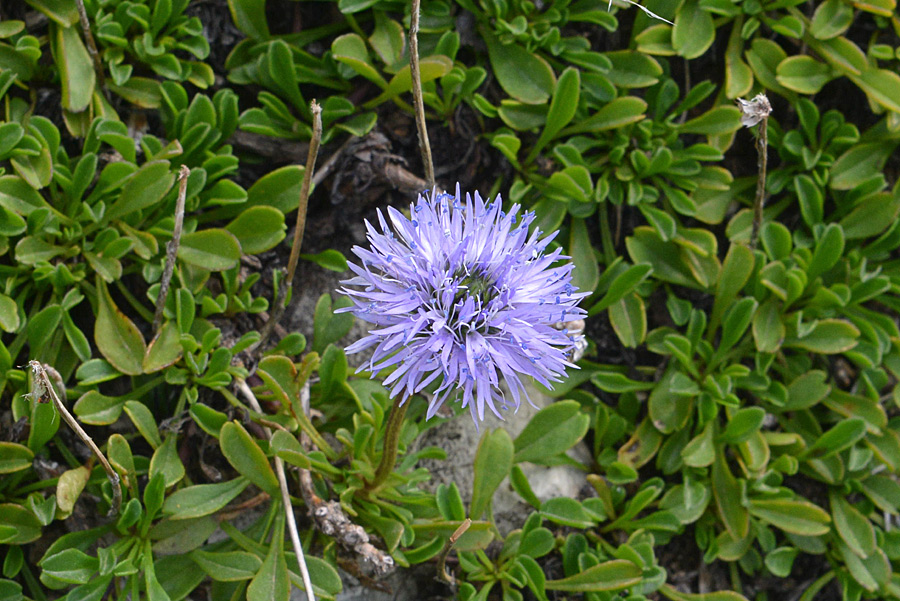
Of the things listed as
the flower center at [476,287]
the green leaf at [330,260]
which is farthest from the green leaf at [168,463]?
the flower center at [476,287]

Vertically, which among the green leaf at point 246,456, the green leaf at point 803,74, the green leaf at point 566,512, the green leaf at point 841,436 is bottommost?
the green leaf at point 246,456

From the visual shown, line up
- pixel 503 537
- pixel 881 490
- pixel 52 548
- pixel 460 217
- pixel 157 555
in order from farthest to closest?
pixel 881 490
pixel 503 537
pixel 157 555
pixel 52 548
pixel 460 217

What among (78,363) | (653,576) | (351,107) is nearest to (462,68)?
(351,107)

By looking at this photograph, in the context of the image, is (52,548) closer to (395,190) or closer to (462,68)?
(395,190)

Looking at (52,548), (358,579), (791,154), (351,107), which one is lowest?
(52,548)

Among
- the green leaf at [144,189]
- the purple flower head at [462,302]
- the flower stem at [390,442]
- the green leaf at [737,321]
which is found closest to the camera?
the purple flower head at [462,302]

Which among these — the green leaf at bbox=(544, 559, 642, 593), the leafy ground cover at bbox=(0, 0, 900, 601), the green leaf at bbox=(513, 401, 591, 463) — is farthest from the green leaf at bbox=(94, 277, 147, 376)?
the green leaf at bbox=(544, 559, 642, 593)

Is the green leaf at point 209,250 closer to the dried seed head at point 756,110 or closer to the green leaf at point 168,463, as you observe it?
the green leaf at point 168,463

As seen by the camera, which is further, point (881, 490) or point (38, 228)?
point (881, 490)
